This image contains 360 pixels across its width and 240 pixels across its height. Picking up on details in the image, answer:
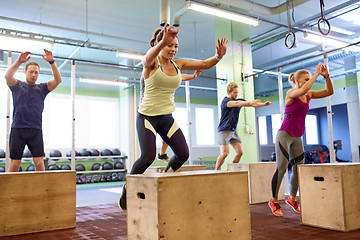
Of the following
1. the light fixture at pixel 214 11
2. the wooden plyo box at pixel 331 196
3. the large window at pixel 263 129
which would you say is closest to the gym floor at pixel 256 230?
the wooden plyo box at pixel 331 196

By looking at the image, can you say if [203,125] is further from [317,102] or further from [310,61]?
[310,61]

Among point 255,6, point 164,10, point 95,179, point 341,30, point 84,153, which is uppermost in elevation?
point 341,30

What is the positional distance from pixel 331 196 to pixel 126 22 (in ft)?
21.5

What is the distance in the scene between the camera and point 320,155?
34.6ft

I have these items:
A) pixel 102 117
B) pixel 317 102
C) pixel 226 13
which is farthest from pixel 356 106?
pixel 102 117

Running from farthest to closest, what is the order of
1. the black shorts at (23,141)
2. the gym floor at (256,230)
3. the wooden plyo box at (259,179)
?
the wooden plyo box at (259,179) → the black shorts at (23,141) → the gym floor at (256,230)

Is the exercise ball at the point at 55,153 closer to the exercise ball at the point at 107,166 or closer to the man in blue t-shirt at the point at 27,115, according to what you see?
the exercise ball at the point at 107,166

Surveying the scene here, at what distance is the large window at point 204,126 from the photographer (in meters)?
13.7

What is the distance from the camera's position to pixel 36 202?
2723 mm

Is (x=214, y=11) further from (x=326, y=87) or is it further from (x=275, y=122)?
(x=275, y=122)

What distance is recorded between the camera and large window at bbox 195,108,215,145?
540 inches

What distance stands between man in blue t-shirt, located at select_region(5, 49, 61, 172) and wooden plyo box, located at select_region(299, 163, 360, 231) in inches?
98.3

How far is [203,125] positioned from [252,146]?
705 cm

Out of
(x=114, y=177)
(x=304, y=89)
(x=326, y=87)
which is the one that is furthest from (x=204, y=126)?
(x=304, y=89)
